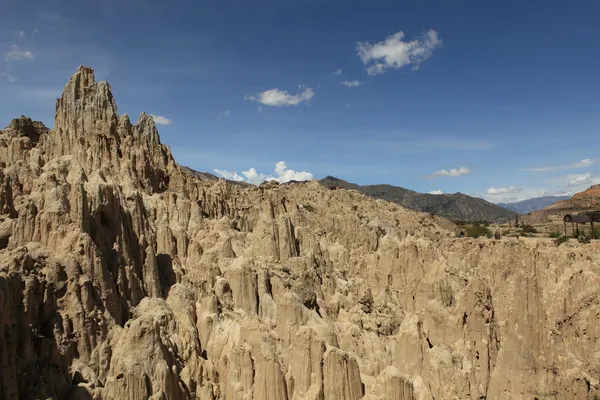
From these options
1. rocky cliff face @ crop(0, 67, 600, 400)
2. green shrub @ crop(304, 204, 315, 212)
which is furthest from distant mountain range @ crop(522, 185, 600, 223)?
green shrub @ crop(304, 204, 315, 212)

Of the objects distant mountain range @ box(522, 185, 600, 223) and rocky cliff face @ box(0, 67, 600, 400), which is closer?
rocky cliff face @ box(0, 67, 600, 400)

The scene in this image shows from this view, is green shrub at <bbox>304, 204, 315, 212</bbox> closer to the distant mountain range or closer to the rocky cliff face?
the rocky cliff face

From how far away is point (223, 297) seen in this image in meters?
32.4

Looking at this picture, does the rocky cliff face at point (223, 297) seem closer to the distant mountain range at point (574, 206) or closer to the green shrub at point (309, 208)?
the green shrub at point (309, 208)

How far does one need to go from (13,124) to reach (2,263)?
100 feet

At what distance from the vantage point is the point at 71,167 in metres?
31.4

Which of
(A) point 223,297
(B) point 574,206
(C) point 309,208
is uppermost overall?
(B) point 574,206

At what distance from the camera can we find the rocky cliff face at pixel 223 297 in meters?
22.6

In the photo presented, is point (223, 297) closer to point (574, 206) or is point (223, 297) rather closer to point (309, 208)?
point (309, 208)

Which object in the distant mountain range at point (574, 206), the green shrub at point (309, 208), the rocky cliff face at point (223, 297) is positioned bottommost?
the rocky cliff face at point (223, 297)

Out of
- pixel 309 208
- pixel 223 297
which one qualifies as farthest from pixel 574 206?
pixel 223 297

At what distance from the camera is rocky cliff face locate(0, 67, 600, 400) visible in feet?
74.2

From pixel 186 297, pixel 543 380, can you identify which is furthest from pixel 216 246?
pixel 543 380

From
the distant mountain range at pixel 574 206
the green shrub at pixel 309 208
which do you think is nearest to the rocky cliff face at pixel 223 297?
the green shrub at pixel 309 208
